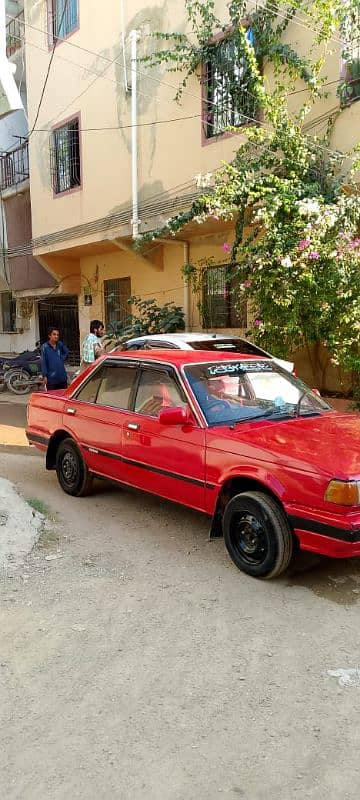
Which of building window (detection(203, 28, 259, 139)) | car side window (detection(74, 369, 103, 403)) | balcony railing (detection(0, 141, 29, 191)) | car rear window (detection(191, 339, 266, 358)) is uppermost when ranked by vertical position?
balcony railing (detection(0, 141, 29, 191))

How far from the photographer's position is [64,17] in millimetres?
13617

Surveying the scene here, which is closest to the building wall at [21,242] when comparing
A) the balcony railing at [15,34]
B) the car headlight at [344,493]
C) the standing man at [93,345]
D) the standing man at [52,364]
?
the balcony railing at [15,34]

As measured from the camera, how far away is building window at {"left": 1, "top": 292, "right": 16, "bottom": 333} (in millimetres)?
19206

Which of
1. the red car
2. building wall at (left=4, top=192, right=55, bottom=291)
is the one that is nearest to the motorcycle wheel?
building wall at (left=4, top=192, right=55, bottom=291)

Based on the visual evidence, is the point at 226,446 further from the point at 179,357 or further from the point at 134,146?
the point at 134,146

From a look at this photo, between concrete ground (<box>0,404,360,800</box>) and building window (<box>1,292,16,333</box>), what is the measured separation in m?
15.6

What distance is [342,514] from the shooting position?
3.49 metres

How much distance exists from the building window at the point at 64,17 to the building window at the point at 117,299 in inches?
218

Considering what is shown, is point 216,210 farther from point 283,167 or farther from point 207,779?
point 207,779

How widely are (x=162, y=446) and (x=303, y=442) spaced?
120 cm

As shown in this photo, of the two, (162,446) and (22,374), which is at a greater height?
(162,446)

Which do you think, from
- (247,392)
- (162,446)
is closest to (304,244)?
(247,392)

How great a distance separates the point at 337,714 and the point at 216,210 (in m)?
6.43

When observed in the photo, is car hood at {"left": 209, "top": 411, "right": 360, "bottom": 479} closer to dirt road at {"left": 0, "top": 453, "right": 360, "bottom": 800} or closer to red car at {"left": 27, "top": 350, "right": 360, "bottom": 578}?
red car at {"left": 27, "top": 350, "right": 360, "bottom": 578}
